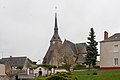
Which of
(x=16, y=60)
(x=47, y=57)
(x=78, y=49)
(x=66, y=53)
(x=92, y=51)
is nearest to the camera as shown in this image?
(x=92, y=51)

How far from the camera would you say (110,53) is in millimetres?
65500

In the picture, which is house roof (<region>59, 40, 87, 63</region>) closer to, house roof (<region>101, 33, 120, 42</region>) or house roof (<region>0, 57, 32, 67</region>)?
house roof (<region>0, 57, 32, 67</region>)

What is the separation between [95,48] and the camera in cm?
6469

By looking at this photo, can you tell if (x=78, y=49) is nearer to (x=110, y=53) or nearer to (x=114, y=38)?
(x=114, y=38)

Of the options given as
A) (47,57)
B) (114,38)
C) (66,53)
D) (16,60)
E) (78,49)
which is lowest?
(16,60)

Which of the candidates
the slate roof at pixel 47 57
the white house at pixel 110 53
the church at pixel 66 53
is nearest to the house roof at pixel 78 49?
the church at pixel 66 53

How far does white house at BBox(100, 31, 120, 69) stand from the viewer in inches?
2557

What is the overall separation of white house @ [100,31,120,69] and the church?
16494mm

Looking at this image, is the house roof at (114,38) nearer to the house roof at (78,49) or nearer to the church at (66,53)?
the church at (66,53)

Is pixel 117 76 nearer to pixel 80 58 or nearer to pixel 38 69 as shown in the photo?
pixel 38 69

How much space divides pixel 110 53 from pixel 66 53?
23951 mm

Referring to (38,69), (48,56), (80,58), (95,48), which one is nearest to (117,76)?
(95,48)

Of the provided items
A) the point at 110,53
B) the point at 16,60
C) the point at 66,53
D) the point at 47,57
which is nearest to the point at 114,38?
the point at 110,53

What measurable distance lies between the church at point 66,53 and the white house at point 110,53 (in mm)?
16494
